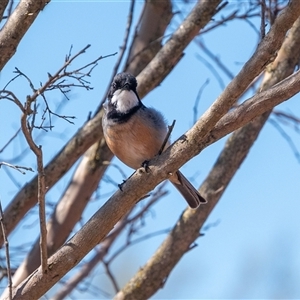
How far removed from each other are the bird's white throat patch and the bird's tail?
2.00 feet

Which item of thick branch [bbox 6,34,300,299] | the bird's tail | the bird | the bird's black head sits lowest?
thick branch [bbox 6,34,300,299]

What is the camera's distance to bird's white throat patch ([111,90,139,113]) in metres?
4.75

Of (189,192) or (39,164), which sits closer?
(39,164)

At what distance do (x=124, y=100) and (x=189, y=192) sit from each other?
0.83 meters

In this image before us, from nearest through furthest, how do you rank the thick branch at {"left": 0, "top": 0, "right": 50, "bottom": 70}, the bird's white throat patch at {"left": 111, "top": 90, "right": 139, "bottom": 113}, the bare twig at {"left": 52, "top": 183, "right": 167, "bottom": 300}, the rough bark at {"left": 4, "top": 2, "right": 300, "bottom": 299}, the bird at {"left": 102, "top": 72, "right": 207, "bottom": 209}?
the rough bark at {"left": 4, "top": 2, "right": 300, "bottom": 299} → the thick branch at {"left": 0, "top": 0, "right": 50, "bottom": 70} → the bird at {"left": 102, "top": 72, "right": 207, "bottom": 209} → the bird's white throat patch at {"left": 111, "top": 90, "right": 139, "bottom": 113} → the bare twig at {"left": 52, "top": 183, "right": 167, "bottom": 300}

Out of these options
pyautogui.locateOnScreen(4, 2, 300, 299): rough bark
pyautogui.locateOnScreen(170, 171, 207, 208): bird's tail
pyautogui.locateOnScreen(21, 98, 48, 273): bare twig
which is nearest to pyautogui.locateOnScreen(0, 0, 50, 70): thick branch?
pyautogui.locateOnScreen(21, 98, 48, 273): bare twig

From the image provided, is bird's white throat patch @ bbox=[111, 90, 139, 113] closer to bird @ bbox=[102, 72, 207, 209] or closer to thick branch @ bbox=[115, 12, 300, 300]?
bird @ bbox=[102, 72, 207, 209]

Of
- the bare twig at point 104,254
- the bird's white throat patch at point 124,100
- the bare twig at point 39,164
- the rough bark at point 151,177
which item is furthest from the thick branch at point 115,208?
the bare twig at point 104,254

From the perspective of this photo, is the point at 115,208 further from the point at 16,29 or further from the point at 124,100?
the point at 124,100

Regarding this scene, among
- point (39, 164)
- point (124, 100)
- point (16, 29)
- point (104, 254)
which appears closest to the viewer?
point (39, 164)

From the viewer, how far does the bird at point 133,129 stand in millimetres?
4582

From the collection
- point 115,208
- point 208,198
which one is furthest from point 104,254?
point 115,208

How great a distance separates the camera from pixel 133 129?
4.61 metres

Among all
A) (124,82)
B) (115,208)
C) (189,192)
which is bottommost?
(115,208)
